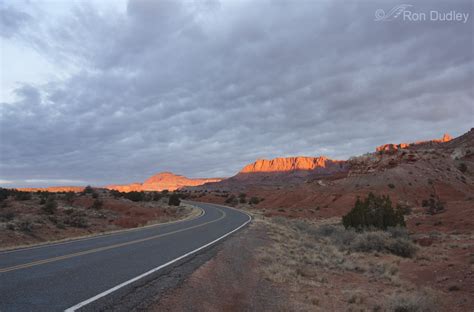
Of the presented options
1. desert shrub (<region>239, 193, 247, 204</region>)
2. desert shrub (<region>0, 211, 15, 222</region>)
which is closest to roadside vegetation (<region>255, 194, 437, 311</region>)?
desert shrub (<region>0, 211, 15, 222</region>)

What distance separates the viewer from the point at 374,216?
27516 millimetres

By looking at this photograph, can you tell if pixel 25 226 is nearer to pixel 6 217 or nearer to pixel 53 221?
pixel 53 221

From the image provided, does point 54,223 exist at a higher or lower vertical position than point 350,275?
higher

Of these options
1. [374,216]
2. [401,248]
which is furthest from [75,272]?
[374,216]

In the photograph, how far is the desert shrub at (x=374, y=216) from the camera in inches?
1050

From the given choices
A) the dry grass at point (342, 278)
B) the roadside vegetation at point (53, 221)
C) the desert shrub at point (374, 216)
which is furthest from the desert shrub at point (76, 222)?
the desert shrub at point (374, 216)

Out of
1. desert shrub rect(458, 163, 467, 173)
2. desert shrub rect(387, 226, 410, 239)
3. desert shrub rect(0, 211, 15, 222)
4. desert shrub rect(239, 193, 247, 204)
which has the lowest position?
desert shrub rect(387, 226, 410, 239)

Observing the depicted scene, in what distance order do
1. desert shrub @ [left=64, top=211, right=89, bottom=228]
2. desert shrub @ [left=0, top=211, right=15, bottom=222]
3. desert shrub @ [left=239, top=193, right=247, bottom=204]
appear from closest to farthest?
desert shrub @ [left=0, top=211, right=15, bottom=222], desert shrub @ [left=64, top=211, right=89, bottom=228], desert shrub @ [left=239, top=193, right=247, bottom=204]

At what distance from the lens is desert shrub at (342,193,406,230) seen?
26672mm

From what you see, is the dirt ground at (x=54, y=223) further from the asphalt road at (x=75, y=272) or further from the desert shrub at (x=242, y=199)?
the desert shrub at (x=242, y=199)

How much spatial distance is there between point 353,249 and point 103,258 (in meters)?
14.5

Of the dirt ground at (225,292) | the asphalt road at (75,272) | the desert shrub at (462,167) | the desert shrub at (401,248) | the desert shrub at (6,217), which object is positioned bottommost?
the desert shrub at (401,248)

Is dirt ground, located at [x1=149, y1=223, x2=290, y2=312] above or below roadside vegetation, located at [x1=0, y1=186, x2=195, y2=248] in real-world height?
below

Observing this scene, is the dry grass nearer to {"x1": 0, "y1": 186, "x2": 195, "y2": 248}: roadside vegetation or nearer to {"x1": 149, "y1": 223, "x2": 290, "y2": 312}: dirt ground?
{"x1": 149, "y1": 223, "x2": 290, "y2": 312}: dirt ground
